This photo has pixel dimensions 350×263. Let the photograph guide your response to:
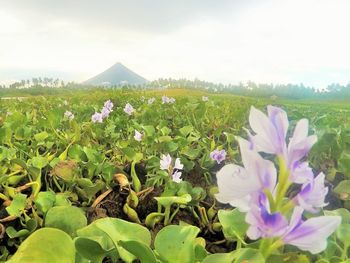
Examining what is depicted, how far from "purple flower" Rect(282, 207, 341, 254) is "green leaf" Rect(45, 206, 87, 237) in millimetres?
467

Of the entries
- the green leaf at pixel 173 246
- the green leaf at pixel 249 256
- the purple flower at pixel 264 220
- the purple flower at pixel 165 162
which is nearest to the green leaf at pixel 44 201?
the purple flower at pixel 165 162

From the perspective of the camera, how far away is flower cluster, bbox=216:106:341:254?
56cm

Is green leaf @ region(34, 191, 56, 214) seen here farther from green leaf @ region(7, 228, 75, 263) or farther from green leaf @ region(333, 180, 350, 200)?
green leaf @ region(333, 180, 350, 200)

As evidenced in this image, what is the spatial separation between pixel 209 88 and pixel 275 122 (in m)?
21.4

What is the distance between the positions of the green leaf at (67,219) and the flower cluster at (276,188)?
451mm

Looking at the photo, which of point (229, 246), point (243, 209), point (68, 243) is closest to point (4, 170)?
point (229, 246)

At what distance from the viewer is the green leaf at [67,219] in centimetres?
94

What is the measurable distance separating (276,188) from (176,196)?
0.94 meters

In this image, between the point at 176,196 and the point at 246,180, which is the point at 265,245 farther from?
the point at 176,196

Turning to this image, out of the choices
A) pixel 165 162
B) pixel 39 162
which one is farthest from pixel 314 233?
pixel 39 162

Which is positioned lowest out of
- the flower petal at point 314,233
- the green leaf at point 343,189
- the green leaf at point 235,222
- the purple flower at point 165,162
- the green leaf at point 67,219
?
the green leaf at point 343,189

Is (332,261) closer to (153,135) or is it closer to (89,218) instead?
(89,218)

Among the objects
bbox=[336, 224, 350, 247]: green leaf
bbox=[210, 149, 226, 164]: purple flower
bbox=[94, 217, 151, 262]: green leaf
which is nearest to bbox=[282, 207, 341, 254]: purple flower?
bbox=[94, 217, 151, 262]: green leaf

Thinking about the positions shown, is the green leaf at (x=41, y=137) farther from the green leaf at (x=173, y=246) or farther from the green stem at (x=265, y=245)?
the green stem at (x=265, y=245)
